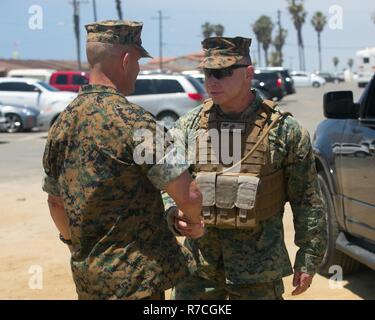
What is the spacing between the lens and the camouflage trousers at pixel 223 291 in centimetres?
302

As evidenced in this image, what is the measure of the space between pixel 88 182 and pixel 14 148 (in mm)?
13529

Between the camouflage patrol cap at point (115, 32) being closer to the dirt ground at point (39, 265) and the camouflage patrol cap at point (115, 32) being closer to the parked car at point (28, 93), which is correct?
the dirt ground at point (39, 265)

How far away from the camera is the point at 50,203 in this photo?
262cm

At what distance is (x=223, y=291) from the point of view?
3090mm

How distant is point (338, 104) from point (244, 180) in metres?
1.99

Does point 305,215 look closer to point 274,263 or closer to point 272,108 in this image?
point 274,263

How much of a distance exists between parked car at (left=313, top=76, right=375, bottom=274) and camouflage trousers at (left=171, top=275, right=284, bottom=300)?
150 cm

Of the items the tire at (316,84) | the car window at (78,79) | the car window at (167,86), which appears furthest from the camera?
the tire at (316,84)

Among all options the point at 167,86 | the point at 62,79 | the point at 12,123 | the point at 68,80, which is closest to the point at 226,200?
the point at 167,86

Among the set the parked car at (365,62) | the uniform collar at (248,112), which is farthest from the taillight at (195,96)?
the parked car at (365,62)

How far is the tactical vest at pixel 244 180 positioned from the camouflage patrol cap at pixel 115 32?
0.83 m

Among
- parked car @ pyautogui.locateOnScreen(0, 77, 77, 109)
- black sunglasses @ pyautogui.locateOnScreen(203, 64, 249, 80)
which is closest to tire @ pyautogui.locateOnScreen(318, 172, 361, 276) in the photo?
black sunglasses @ pyautogui.locateOnScreen(203, 64, 249, 80)

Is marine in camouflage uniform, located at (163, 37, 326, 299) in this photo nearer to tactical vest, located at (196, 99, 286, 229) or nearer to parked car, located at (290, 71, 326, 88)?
tactical vest, located at (196, 99, 286, 229)

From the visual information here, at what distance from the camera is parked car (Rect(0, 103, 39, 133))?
19359mm
